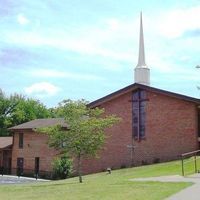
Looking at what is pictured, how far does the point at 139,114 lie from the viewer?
136 ft

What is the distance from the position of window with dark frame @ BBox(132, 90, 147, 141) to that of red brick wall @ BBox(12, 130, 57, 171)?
9.43m

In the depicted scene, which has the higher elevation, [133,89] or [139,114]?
A: [133,89]

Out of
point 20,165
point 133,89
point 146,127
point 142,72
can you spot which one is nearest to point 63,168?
point 146,127

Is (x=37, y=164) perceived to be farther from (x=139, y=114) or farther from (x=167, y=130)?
(x=167, y=130)

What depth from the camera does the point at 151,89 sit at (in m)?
40.8

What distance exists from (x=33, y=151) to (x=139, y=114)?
1334 cm

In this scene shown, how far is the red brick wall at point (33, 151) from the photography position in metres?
47.8

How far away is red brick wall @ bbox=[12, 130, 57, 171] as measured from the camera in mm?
47766

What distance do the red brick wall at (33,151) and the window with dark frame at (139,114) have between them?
371 inches

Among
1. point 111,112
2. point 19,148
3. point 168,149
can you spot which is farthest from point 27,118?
point 168,149

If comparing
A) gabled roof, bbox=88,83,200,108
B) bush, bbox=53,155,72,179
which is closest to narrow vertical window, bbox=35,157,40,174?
bush, bbox=53,155,72,179

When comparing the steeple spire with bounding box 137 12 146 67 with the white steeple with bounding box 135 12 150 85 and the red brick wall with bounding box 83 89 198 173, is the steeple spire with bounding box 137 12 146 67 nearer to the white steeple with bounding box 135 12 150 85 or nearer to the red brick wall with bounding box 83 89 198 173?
the white steeple with bounding box 135 12 150 85

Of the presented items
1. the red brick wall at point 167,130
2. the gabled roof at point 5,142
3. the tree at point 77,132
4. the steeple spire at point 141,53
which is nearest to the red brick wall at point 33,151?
the gabled roof at point 5,142

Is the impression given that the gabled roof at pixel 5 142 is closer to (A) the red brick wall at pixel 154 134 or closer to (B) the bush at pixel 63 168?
(B) the bush at pixel 63 168
